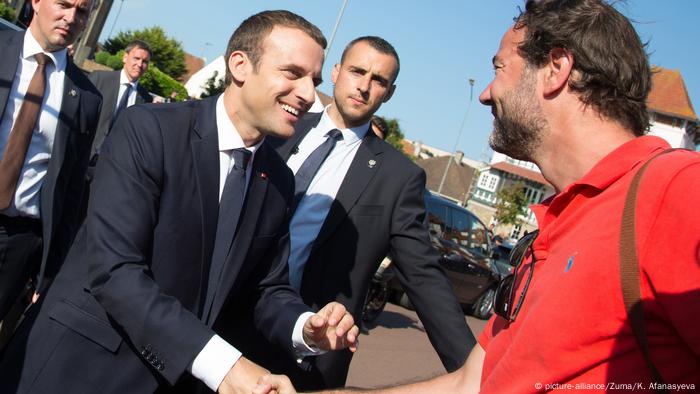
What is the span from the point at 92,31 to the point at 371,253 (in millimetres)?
33694

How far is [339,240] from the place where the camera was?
141 inches

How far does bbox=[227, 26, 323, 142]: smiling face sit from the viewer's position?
2.88 metres

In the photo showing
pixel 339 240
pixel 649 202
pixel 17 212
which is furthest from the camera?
pixel 17 212

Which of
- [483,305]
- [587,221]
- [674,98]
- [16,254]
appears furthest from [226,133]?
[674,98]

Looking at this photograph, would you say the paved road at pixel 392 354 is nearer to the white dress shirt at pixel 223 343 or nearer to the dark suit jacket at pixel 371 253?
the dark suit jacket at pixel 371 253

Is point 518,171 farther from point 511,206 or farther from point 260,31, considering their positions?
point 260,31

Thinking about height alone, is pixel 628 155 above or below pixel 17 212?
above

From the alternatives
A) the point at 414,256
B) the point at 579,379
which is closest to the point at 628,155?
the point at 579,379

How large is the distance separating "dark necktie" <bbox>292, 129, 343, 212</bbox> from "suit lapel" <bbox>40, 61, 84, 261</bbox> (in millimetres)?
1463

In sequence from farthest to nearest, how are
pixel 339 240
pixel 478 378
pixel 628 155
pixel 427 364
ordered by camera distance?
pixel 427 364 → pixel 339 240 → pixel 478 378 → pixel 628 155

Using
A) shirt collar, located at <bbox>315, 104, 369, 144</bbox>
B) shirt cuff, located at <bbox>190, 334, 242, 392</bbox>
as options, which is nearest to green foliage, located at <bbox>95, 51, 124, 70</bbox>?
shirt collar, located at <bbox>315, 104, 369, 144</bbox>

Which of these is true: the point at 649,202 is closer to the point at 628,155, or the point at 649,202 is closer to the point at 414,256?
the point at 628,155

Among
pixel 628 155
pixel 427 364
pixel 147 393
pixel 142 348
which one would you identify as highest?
pixel 628 155

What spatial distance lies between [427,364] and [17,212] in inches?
256
